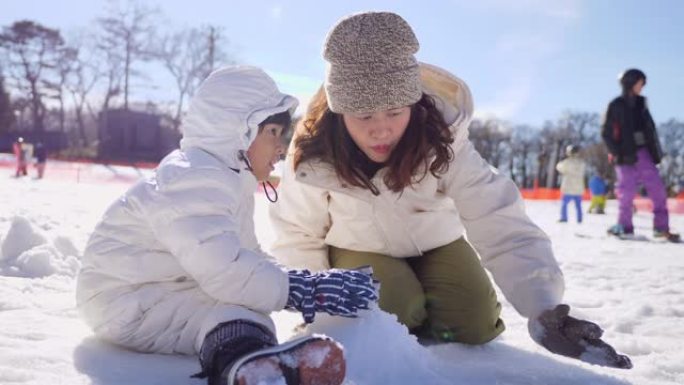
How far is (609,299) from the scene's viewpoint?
3021 millimetres

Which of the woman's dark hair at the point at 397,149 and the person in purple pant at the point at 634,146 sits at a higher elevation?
the woman's dark hair at the point at 397,149

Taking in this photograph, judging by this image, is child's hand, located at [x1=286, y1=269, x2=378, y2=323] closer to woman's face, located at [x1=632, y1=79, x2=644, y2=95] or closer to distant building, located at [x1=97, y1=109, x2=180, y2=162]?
woman's face, located at [x1=632, y1=79, x2=644, y2=95]

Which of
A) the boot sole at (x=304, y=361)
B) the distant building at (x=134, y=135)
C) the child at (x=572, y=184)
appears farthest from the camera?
the distant building at (x=134, y=135)

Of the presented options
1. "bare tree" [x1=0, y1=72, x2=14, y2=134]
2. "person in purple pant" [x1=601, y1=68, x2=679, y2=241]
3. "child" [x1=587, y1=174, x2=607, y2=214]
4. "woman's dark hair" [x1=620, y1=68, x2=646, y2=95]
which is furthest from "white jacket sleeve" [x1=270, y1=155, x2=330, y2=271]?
"bare tree" [x1=0, y1=72, x2=14, y2=134]

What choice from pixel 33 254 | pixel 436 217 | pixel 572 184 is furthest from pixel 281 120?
pixel 572 184

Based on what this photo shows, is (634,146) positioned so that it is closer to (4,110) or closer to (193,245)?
(193,245)

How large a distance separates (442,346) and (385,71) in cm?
87

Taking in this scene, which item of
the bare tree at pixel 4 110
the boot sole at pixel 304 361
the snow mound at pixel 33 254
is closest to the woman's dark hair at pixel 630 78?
→ the snow mound at pixel 33 254

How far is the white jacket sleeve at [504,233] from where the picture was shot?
1.94 metres

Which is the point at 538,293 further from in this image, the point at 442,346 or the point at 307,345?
the point at 307,345

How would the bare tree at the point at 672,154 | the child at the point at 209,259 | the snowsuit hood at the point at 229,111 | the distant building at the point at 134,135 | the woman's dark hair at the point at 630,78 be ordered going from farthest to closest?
the bare tree at the point at 672,154, the distant building at the point at 134,135, the woman's dark hair at the point at 630,78, the snowsuit hood at the point at 229,111, the child at the point at 209,259

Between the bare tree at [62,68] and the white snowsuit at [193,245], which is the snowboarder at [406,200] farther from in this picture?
the bare tree at [62,68]

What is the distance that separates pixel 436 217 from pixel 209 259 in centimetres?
104

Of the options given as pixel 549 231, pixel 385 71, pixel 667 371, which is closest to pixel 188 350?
pixel 385 71
